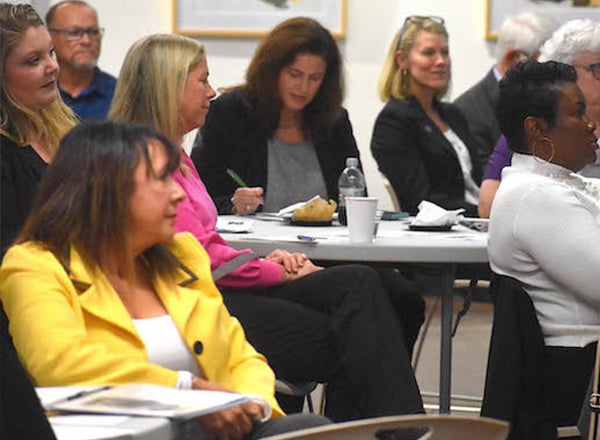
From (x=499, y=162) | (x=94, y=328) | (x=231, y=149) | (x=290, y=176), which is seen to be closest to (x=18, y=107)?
(x=94, y=328)

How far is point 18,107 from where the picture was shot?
3318 millimetres

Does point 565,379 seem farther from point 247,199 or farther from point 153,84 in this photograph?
point 247,199

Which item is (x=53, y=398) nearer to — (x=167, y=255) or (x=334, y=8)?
(x=167, y=255)

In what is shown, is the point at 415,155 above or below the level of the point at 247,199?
below

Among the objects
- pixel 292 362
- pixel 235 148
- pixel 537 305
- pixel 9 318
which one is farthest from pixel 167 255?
pixel 235 148

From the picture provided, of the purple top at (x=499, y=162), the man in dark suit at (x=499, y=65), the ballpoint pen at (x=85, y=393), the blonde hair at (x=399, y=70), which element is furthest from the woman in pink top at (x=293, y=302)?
the man in dark suit at (x=499, y=65)

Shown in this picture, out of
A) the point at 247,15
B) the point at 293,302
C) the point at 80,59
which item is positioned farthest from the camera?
the point at 247,15

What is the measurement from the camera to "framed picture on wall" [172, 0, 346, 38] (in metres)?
7.59

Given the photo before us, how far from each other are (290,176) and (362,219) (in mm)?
1177

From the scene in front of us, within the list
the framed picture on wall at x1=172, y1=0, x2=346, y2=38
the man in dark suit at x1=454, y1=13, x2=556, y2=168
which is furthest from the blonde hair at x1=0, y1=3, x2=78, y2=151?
the framed picture on wall at x1=172, y1=0, x2=346, y2=38

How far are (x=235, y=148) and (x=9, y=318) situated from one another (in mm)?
2515

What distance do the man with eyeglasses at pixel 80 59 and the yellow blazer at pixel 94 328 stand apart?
4.16 m

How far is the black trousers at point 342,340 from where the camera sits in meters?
3.45

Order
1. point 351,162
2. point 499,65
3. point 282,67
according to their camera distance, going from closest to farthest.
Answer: point 351,162 < point 282,67 < point 499,65
